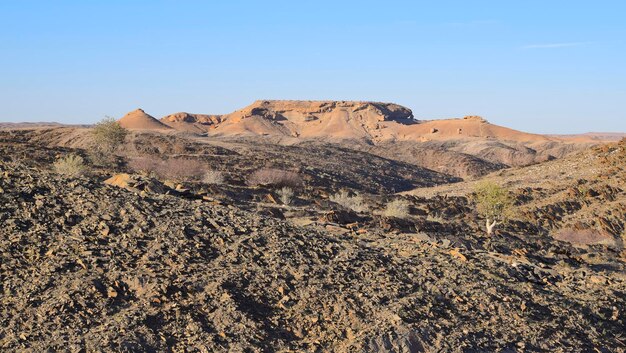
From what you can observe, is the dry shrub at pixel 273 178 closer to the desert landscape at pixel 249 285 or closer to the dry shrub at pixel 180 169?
the dry shrub at pixel 180 169

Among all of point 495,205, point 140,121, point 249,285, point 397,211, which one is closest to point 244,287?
point 249,285

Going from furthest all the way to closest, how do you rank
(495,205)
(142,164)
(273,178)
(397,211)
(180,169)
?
(142,164) < (180,169) < (273,178) < (495,205) < (397,211)

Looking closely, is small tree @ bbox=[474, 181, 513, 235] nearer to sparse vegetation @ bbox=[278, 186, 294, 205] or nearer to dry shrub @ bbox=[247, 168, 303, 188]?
sparse vegetation @ bbox=[278, 186, 294, 205]

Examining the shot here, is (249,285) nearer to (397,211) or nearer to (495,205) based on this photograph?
(397,211)

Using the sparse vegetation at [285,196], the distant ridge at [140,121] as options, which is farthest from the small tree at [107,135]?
the distant ridge at [140,121]

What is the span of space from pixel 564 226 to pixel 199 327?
21.1 m

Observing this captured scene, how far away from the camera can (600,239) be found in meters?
23.9

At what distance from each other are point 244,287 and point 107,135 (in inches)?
1597

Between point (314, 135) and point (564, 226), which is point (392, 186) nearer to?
point (564, 226)

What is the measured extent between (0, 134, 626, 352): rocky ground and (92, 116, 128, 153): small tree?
36.4 metres

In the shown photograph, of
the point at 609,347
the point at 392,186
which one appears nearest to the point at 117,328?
the point at 609,347

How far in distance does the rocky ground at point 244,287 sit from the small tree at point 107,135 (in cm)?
3643

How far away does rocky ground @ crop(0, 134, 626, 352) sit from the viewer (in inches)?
309

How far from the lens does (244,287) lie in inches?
351
